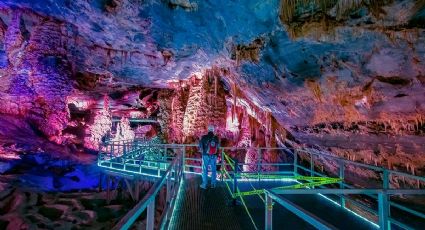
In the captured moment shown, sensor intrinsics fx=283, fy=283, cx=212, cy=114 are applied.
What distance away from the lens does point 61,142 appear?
53.0ft

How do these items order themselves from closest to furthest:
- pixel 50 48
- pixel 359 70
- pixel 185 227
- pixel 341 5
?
pixel 185 227 < pixel 341 5 < pixel 359 70 < pixel 50 48

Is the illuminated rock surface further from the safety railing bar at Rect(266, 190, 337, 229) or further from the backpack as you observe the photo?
the safety railing bar at Rect(266, 190, 337, 229)

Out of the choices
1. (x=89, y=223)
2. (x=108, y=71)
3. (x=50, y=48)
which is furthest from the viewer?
(x=108, y=71)

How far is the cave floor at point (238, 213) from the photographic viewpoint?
4961mm

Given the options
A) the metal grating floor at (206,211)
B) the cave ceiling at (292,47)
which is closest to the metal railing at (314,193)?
the metal grating floor at (206,211)

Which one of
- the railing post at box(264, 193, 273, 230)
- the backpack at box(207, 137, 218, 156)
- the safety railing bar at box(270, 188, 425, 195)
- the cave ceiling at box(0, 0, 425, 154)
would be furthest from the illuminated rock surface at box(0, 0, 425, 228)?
the railing post at box(264, 193, 273, 230)

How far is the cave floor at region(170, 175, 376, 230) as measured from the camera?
4.96 meters

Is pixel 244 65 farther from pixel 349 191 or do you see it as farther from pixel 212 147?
pixel 349 191

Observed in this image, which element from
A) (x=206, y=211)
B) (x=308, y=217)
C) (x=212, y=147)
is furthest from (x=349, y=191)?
(x=212, y=147)

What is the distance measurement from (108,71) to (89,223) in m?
10.2

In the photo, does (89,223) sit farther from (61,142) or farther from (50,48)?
(50,48)

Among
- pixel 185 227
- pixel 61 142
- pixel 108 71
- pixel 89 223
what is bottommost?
pixel 89 223

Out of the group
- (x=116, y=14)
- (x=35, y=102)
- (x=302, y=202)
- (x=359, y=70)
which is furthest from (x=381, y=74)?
(x=35, y=102)

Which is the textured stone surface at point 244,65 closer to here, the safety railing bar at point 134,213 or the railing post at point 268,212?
the railing post at point 268,212
